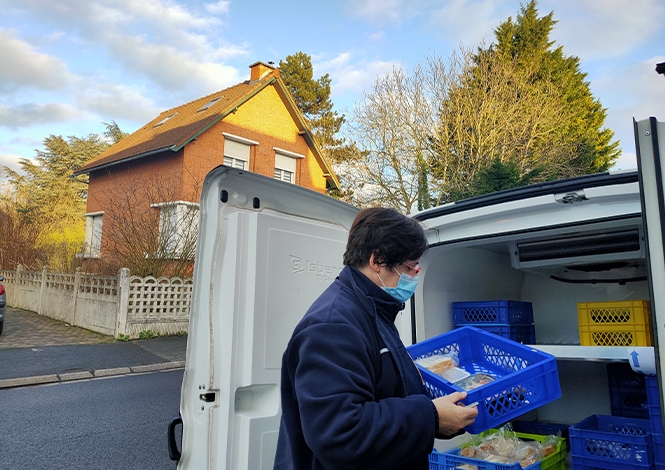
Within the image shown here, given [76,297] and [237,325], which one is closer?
[237,325]

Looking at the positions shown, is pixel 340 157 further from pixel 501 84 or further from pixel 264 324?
pixel 264 324

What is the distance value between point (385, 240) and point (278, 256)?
0.67 m

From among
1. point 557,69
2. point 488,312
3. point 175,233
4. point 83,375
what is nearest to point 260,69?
point 175,233

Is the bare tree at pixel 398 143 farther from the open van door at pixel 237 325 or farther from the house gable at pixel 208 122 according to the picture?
the open van door at pixel 237 325

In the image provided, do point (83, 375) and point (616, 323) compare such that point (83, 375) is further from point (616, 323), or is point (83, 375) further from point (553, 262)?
point (616, 323)

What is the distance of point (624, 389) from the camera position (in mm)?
3479

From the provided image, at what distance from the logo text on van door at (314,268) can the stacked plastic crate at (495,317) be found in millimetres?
1194

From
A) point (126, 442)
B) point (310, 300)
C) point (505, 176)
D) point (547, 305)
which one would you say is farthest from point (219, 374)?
point (505, 176)

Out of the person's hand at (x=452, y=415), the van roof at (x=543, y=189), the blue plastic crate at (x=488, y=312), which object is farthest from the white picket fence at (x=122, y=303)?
the person's hand at (x=452, y=415)

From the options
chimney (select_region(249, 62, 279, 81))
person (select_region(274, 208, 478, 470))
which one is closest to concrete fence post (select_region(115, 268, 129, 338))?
person (select_region(274, 208, 478, 470))

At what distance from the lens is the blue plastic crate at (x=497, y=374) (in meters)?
1.73

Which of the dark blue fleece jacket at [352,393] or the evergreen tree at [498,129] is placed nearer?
the dark blue fleece jacket at [352,393]

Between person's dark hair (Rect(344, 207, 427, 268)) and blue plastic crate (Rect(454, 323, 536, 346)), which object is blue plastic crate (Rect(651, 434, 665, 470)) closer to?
blue plastic crate (Rect(454, 323, 536, 346))

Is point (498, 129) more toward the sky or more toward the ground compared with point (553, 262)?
more toward the sky
